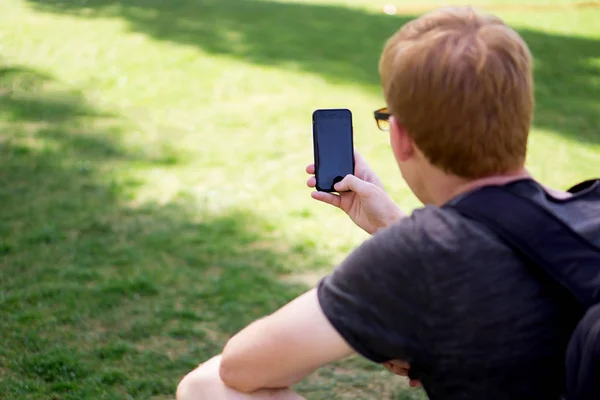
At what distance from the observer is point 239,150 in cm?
583

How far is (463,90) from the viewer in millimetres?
1507

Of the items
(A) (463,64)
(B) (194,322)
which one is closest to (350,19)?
(B) (194,322)

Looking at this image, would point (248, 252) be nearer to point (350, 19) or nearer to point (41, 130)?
point (41, 130)

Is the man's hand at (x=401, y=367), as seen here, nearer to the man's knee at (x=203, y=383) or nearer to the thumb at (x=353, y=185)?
the man's knee at (x=203, y=383)

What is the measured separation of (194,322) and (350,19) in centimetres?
790

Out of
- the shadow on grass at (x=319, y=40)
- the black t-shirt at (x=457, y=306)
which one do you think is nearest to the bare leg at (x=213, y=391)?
the black t-shirt at (x=457, y=306)

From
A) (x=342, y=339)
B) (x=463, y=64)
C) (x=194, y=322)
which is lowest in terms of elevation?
(x=194, y=322)

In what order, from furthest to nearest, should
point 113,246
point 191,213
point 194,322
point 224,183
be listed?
1. point 224,183
2. point 191,213
3. point 113,246
4. point 194,322

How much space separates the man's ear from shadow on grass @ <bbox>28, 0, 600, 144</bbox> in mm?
5134

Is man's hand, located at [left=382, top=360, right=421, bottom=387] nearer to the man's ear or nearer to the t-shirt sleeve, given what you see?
the t-shirt sleeve

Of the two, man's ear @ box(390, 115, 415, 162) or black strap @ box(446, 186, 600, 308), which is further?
man's ear @ box(390, 115, 415, 162)

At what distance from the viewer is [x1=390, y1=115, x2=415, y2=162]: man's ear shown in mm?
1646

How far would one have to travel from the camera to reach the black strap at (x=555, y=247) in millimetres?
1465

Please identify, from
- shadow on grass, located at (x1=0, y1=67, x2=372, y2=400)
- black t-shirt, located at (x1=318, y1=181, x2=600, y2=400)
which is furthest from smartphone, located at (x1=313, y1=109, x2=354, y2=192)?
shadow on grass, located at (x1=0, y1=67, x2=372, y2=400)
